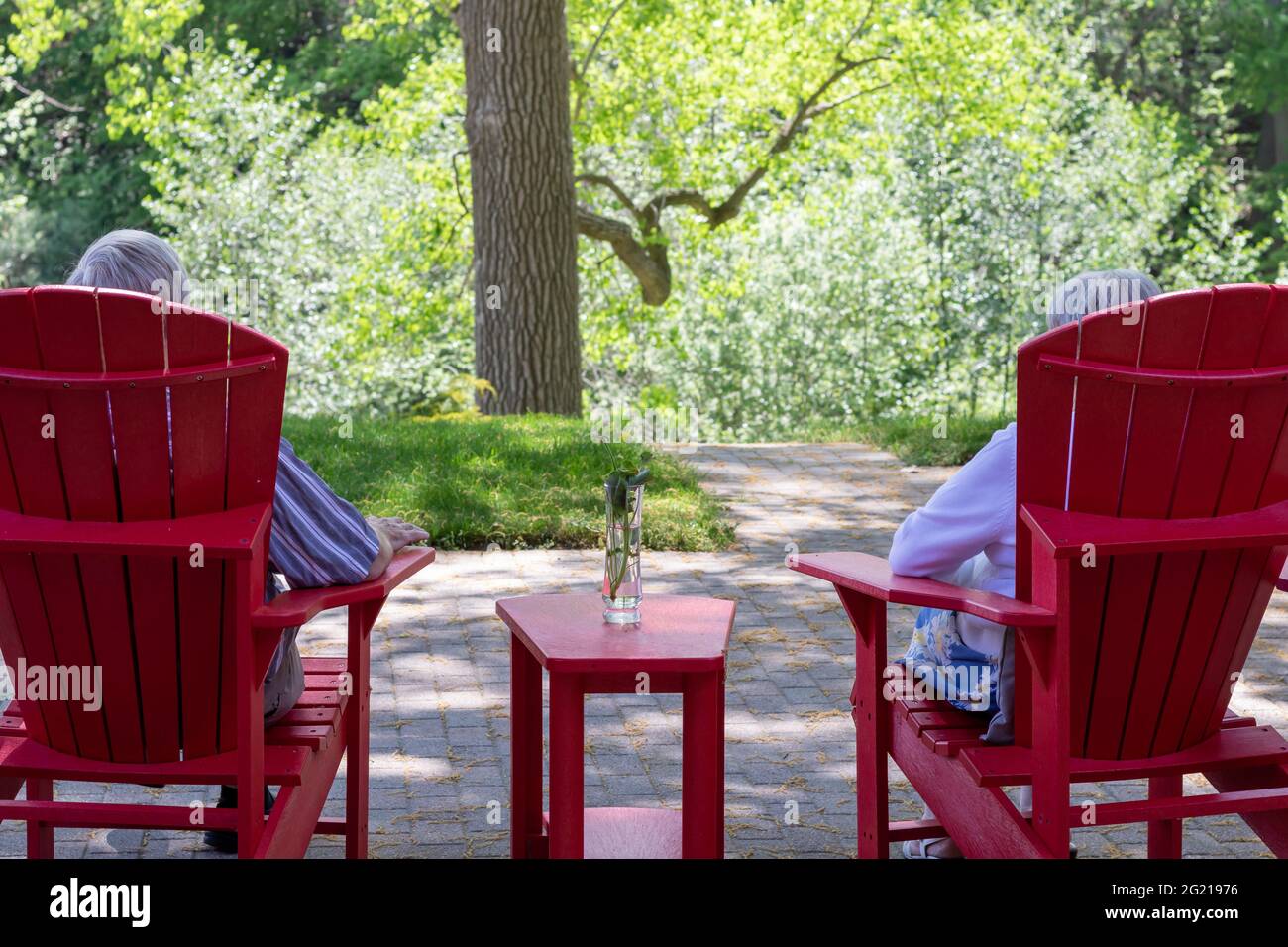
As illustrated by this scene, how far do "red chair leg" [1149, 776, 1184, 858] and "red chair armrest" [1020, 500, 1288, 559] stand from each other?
2.72 feet

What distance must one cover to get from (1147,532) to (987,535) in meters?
0.39

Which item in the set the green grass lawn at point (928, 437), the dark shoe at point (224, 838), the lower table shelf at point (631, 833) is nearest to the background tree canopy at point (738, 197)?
the green grass lawn at point (928, 437)

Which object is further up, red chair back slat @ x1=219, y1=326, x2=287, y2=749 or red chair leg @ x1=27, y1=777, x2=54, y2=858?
red chair back slat @ x1=219, y1=326, x2=287, y2=749

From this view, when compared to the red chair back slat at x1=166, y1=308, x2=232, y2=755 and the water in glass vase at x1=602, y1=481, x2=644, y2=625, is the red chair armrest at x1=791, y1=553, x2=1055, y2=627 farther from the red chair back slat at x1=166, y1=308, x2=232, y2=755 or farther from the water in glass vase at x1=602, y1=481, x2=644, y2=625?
the red chair back slat at x1=166, y1=308, x2=232, y2=755

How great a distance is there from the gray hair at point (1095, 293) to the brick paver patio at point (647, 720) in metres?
1.45

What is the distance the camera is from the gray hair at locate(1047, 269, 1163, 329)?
3230mm

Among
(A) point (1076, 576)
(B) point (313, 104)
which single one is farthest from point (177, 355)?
(B) point (313, 104)

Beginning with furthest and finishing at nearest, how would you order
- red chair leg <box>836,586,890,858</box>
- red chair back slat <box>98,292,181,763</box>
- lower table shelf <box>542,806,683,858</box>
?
1. lower table shelf <box>542,806,683,858</box>
2. red chair leg <box>836,586,890,858</box>
3. red chair back slat <box>98,292,181,763</box>

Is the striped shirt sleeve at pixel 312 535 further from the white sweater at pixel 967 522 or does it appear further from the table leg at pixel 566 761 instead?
the white sweater at pixel 967 522

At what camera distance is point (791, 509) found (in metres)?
8.73

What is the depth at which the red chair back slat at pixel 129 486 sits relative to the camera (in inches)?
113

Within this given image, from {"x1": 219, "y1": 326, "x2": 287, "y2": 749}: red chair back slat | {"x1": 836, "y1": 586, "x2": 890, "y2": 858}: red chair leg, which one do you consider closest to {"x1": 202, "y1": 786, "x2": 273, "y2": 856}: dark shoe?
{"x1": 219, "y1": 326, "x2": 287, "y2": 749}: red chair back slat

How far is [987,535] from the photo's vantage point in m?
3.30
